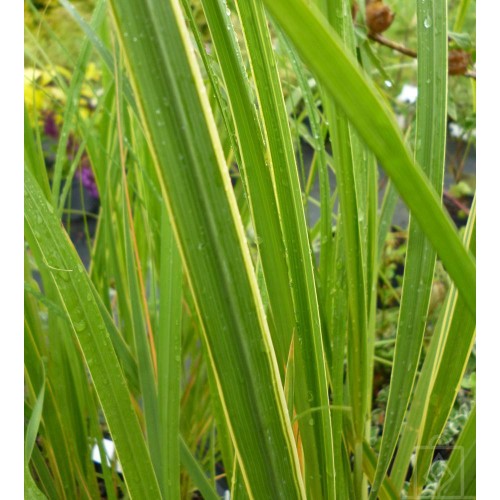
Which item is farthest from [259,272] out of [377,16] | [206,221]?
[377,16]

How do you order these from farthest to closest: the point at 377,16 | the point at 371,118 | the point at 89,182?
the point at 89,182, the point at 377,16, the point at 371,118

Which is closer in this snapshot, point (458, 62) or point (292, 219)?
point (292, 219)

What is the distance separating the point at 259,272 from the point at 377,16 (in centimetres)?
36

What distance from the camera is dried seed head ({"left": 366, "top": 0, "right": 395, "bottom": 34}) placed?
2.11ft

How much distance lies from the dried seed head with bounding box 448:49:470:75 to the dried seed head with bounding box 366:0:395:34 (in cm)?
7

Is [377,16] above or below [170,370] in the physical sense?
above

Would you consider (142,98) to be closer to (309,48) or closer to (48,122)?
(309,48)

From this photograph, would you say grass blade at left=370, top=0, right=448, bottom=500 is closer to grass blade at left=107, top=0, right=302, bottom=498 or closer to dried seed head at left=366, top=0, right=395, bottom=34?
grass blade at left=107, top=0, right=302, bottom=498

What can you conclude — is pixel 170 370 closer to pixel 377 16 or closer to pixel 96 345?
pixel 96 345

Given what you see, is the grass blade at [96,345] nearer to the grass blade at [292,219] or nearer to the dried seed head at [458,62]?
the grass blade at [292,219]

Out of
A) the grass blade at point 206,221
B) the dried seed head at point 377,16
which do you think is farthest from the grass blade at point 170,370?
the dried seed head at point 377,16

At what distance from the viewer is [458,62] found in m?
0.65

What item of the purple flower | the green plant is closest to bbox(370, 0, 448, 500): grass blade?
the green plant
